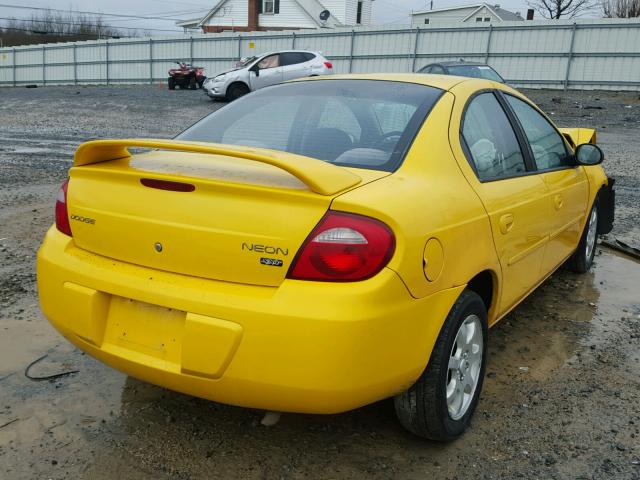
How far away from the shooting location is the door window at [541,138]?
3561mm

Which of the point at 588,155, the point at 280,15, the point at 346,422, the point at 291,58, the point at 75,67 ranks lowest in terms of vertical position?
the point at 346,422

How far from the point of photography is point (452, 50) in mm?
23031

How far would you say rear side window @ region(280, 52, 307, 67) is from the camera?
19933 mm

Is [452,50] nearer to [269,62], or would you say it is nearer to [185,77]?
[269,62]

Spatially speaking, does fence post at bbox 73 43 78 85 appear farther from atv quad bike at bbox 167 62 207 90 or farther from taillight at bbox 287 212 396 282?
taillight at bbox 287 212 396 282

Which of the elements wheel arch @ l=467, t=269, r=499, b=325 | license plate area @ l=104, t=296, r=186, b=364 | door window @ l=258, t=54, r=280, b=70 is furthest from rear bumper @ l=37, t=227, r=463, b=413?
door window @ l=258, t=54, r=280, b=70

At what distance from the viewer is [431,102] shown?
2.83m

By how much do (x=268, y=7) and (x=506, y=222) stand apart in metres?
44.1

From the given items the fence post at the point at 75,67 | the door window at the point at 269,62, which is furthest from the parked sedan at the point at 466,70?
the fence post at the point at 75,67

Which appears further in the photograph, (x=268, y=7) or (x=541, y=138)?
(x=268, y=7)

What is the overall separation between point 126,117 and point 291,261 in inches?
675

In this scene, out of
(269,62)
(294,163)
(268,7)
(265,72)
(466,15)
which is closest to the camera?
(294,163)

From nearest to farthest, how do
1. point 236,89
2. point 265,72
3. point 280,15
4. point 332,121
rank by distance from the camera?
1. point 332,121
2. point 265,72
3. point 236,89
4. point 280,15

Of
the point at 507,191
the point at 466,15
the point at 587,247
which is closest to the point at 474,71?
the point at 587,247
